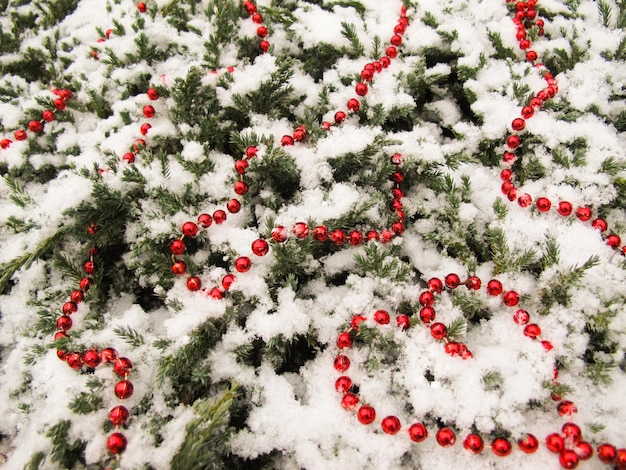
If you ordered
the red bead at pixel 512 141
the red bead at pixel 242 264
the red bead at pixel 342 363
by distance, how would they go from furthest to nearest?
1. the red bead at pixel 512 141
2. the red bead at pixel 242 264
3. the red bead at pixel 342 363

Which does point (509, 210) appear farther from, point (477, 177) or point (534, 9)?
point (534, 9)

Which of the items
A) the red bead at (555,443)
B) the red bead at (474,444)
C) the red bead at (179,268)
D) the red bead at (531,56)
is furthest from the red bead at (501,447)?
the red bead at (531,56)

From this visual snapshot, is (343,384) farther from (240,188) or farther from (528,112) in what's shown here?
(528,112)

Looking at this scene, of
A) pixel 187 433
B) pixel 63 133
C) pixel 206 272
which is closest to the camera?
pixel 187 433

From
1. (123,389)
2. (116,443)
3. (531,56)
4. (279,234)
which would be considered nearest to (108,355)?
(123,389)

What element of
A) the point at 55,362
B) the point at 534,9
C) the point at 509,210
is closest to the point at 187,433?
the point at 55,362

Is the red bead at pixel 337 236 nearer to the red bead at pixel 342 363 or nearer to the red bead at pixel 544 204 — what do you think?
the red bead at pixel 342 363
